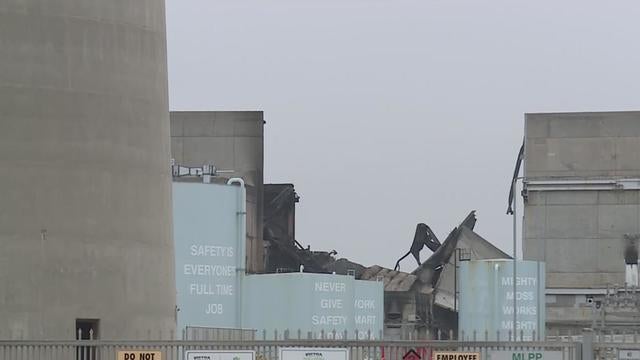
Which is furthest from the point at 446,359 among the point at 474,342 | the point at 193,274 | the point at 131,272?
the point at 193,274

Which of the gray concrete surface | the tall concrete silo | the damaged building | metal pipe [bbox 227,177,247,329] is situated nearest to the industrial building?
the damaged building

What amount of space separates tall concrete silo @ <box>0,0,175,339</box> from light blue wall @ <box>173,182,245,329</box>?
47.7 m

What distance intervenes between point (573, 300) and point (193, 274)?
35.0 metres

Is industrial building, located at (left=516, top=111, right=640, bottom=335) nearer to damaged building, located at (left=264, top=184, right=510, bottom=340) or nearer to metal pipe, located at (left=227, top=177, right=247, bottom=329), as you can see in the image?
damaged building, located at (left=264, top=184, right=510, bottom=340)

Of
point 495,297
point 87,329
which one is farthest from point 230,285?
point 87,329

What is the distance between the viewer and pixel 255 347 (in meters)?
25.5

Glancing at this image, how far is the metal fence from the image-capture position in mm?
24562

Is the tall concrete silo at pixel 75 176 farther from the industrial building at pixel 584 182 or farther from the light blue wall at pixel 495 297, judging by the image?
the industrial building at pixel 584 182

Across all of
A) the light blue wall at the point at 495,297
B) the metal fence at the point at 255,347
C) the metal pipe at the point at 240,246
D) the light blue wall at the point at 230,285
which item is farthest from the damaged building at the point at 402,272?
the metal fence at the point at 255,347

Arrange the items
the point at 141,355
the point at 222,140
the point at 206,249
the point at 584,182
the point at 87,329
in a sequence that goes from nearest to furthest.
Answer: the point at 141,355
the point at 87,329
the point at 206,249
the point at 222,140
the point at 584,182

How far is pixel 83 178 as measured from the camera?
27.6 metres

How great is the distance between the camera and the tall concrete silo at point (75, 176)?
27.3 meters

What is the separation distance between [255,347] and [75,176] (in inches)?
173

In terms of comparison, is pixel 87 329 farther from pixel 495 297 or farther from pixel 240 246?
pixel 495 297
